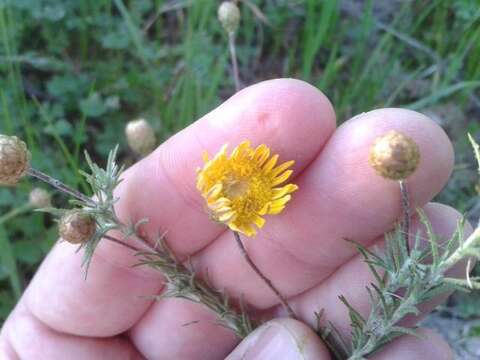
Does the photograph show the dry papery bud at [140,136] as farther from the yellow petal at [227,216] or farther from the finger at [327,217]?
the yellow petal at [227,216]

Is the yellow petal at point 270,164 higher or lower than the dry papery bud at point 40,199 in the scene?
higher

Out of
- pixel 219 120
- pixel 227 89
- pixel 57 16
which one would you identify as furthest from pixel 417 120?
pixel 57 16

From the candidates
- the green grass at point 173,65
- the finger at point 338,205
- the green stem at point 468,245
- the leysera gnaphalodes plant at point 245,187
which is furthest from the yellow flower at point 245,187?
the green grass at point 173,65

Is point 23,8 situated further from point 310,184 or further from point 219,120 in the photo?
point 310,184

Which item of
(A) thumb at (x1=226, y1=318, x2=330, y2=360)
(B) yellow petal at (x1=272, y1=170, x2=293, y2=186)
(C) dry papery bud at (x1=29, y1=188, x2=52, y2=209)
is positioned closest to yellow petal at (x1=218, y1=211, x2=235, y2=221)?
(B) yellow petal at (x1=272, y1=170, x2=293, y2=186)

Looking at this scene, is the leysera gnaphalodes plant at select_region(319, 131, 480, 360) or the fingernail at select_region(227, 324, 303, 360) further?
the fingernail at select_region(227, 324, 303, 360)

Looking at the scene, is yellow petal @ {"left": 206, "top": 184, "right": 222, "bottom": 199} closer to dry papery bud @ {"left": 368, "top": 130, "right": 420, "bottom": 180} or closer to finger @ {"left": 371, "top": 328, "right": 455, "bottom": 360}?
dry papery bud @ {"left": 368, "top": 130, "right": 420, "bottom": 180}

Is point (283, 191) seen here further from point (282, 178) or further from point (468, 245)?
point (468, 245)
